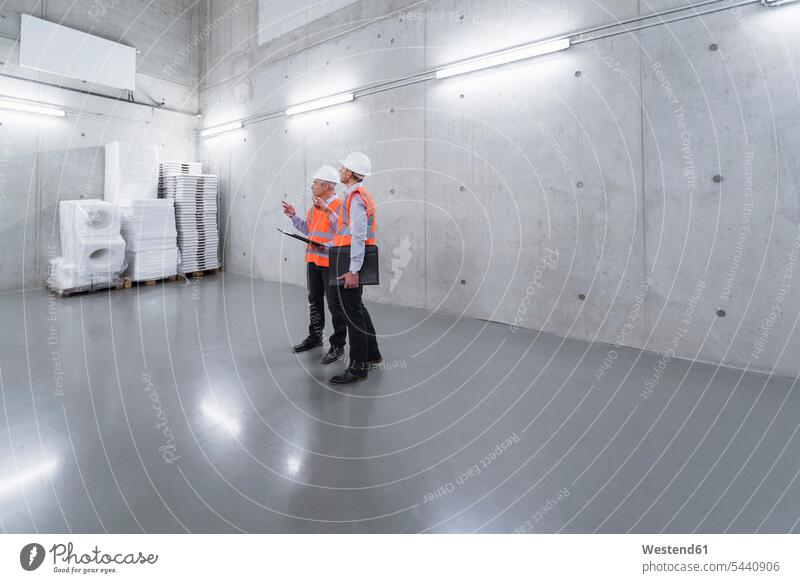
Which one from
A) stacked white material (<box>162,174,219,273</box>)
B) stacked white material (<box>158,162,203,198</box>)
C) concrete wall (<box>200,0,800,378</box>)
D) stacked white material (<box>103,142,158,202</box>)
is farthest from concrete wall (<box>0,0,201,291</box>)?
concrete wall (<box>200,0,800,378</box>)

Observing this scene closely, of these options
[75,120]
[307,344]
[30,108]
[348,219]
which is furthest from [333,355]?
[75,120]

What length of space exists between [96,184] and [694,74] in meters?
10.9

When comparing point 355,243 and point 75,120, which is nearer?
point 355,243

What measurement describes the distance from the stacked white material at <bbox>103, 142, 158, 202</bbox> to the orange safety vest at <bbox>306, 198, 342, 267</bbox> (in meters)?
6.96

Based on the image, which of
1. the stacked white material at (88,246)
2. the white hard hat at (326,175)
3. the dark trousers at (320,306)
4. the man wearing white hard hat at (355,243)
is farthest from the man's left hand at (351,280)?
the stacked white material at (88,246)

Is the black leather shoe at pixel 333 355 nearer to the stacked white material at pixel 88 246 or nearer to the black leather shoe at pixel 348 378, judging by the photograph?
the black leather shoe at pixel 348 378

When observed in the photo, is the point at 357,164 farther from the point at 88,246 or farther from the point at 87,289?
the point at 87,289

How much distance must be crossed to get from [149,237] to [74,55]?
13.4 feet

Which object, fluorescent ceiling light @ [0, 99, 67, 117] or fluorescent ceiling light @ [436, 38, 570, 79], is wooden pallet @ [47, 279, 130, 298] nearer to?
fluorescent ceiling light @ [0, 99, 67, 117]

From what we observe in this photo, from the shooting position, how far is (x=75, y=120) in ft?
29.2

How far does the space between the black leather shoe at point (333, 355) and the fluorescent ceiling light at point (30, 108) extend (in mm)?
8398

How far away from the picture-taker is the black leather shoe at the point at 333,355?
4403 millimetres

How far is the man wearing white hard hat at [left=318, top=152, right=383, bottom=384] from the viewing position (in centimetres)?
365

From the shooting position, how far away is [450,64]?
6109 mm
